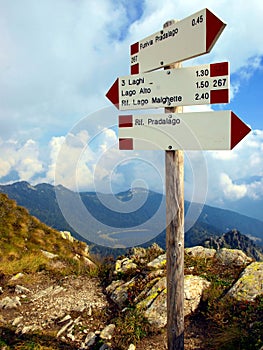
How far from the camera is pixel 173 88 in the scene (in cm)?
419

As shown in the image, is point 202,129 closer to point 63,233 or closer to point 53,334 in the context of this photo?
point 53,334

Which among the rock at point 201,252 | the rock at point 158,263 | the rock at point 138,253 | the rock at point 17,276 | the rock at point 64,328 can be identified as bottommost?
the rock at point 64,328

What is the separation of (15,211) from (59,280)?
11076 millimetres

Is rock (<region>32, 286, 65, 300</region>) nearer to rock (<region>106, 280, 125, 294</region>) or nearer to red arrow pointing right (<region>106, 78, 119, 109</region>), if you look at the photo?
rock (<region>106, 280, 125, 294</region>)

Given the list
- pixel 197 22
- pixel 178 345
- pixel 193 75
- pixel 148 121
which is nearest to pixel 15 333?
pixel 178 345

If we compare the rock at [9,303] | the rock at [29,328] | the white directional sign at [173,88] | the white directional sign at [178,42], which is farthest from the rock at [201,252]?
the white directional sign at [178,42]

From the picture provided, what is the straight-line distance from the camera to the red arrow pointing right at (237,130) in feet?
12.5

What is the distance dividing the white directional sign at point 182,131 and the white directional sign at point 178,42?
0.81 meters

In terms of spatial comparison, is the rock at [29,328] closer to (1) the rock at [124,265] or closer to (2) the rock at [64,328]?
(2) the rock at [64,328]

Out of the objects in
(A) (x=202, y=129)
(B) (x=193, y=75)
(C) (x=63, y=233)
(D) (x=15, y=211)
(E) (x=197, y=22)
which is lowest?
(C) (x=63, y=233)

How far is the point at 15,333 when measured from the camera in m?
6.05

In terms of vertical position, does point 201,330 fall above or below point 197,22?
below

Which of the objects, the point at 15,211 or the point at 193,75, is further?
the point at 15,211

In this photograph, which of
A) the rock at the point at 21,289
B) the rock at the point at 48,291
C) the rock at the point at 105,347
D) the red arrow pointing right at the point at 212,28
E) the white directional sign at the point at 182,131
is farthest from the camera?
the rock at the point at 21,289
